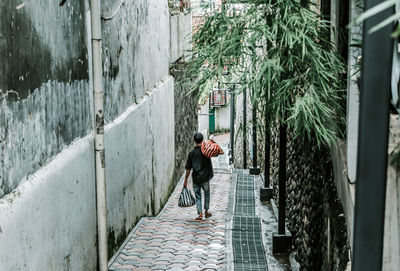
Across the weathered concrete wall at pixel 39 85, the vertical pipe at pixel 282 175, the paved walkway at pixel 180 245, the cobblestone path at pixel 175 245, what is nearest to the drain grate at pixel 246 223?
the paved walkway at pixel 180 245

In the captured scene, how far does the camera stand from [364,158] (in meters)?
2.68

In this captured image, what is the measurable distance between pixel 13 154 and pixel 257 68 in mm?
2631

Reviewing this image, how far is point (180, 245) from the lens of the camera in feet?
29.7

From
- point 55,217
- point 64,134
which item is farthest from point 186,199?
point 55,217

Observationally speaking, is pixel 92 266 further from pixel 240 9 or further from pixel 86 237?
pixel 240 9

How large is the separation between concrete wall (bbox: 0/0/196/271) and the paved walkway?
269 mm

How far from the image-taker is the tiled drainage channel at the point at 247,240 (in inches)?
324

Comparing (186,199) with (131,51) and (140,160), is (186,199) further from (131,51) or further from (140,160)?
(131,51)

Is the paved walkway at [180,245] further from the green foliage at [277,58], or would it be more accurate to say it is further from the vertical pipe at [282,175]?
the green foliage at [277,58]

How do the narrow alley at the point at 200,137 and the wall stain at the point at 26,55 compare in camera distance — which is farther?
the wall stain at the point at 26,55

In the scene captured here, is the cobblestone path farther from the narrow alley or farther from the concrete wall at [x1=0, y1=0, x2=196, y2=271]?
the concrete wall at [x1=0, y1=0, x2=196, y2=271]

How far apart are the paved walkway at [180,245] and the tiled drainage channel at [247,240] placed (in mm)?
108

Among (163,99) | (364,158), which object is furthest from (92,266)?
(163,99)

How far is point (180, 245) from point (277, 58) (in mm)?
3922
